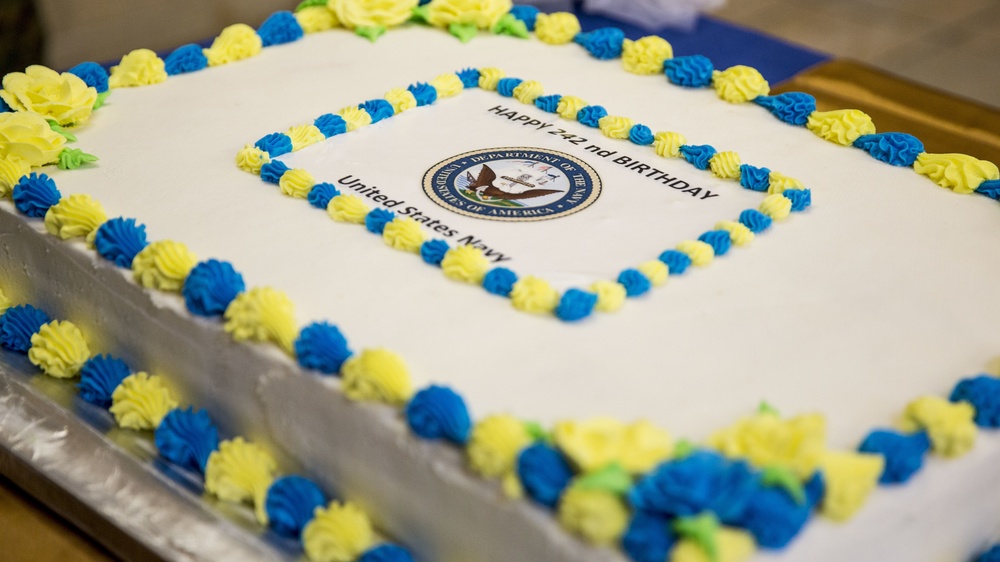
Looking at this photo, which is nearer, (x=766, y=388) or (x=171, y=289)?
(x=766, y=388)

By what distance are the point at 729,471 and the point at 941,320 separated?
2.24 feet

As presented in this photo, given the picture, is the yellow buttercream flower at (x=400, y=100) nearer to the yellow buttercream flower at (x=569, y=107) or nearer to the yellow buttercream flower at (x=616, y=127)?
the yellow buttercream flower at (x=569, y=107)

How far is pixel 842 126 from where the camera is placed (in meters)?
2.65

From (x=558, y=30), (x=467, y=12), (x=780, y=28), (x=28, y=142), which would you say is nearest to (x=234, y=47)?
(x=467, y=12)

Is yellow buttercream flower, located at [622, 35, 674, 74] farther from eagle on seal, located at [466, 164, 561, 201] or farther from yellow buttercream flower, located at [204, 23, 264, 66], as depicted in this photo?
yellow buttercream flower, located at [204, 23, 264, 66]

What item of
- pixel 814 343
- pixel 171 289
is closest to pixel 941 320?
pixel 814 343

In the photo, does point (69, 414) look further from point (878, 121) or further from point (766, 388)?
point (878, 121)

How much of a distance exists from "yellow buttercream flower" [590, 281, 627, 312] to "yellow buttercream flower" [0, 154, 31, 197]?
1.20 meters

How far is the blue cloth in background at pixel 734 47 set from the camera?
12.0 ft

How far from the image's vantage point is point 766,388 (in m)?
1.81

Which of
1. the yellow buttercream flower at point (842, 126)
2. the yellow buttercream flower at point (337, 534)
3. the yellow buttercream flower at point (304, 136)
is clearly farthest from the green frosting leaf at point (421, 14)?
the yellow buttercream flower at point (337, 534)

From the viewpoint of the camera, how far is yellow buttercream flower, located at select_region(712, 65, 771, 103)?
2.81 m

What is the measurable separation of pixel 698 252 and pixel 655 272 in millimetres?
115

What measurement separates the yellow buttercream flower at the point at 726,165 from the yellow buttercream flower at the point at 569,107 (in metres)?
0.39
